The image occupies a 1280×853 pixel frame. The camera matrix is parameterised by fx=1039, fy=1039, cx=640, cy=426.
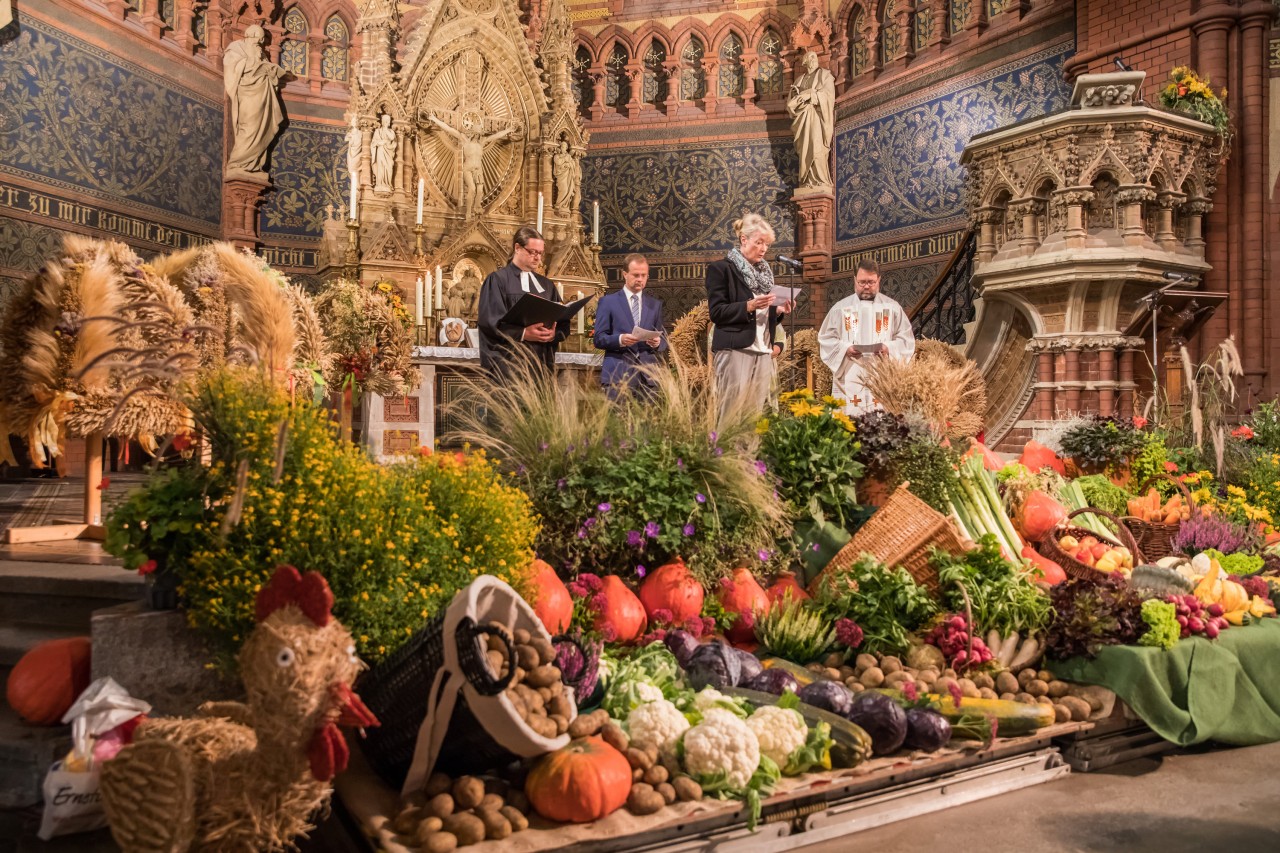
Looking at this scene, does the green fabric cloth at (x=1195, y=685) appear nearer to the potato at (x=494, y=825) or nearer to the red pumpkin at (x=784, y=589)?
the red pumpkin at (x=784, y=589)

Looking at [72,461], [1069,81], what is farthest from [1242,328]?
[72,461]

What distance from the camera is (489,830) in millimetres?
2975

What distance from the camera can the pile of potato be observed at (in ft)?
13.7

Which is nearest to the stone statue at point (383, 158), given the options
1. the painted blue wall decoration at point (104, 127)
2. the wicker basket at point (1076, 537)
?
the painted blue wall decoration at point (104, 127)

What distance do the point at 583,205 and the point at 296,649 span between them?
468 inches

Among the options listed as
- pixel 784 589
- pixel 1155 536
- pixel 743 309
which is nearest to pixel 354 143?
pixel 743 309

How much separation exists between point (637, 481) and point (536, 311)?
1.61 m

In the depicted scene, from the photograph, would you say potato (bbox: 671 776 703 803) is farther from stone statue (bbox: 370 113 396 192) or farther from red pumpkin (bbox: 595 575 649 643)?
stone statue (bbox: 370 113 396 192)

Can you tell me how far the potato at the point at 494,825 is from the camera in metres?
2.96

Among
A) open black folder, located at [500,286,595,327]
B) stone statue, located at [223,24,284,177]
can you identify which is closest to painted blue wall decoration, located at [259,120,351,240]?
stone statue, located at [223,24,284,177]

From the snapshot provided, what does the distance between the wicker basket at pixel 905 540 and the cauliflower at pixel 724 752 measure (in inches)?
64.6

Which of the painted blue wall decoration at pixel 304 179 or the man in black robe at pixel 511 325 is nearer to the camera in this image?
the man in black robe at pixel 511 325

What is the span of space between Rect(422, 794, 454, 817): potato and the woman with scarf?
367 centimetres

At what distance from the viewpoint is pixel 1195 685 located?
14.4 feet
